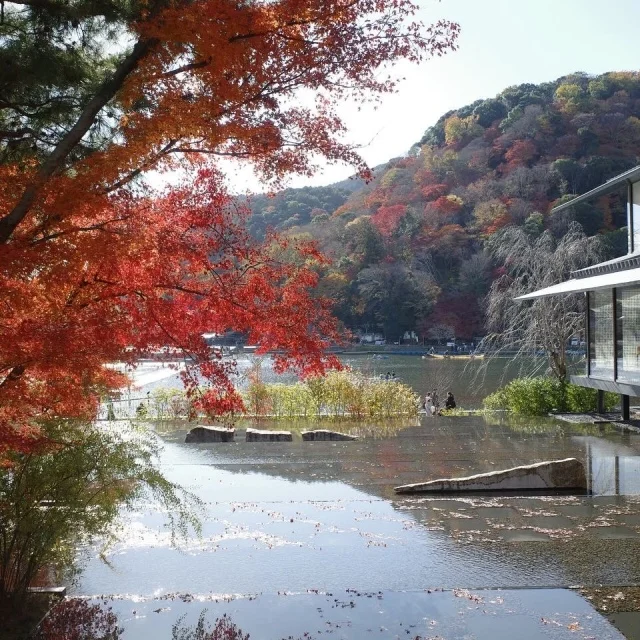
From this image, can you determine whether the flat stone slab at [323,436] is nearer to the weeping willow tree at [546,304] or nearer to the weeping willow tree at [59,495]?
the weeping willow tree at [546,304]

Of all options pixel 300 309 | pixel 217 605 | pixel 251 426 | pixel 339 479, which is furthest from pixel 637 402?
pixel 217 605

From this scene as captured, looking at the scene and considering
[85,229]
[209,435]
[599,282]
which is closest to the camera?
[85,229]

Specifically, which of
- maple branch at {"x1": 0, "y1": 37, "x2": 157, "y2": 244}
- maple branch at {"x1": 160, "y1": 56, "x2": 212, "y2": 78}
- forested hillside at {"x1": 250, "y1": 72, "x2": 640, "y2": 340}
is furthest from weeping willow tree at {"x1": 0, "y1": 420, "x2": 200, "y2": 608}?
forested hillside at {"x1": 250, "y1": 72, "x2": 640, "y2": 340}

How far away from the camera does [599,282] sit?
12.8 meters

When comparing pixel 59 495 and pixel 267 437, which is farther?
pixel 267 437

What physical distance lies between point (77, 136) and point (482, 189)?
1759 inches

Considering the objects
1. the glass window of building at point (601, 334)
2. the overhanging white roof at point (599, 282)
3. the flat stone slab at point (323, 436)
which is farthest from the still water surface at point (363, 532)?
the glass window of building at point (601, 334)

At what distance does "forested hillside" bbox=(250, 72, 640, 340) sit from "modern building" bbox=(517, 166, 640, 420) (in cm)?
2602

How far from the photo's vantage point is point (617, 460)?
31.3ft

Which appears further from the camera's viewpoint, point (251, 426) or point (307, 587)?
point (251, 426)

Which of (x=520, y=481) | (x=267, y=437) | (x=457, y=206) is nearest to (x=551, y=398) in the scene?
(x=267, y=437)

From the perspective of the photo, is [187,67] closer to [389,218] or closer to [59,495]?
[59,495]

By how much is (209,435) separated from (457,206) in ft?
127

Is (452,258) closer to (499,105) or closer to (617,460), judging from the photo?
(499,105)
